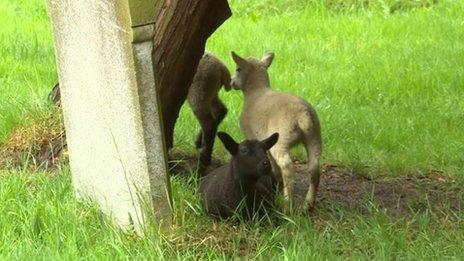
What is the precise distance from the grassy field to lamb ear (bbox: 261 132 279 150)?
1.63 ft

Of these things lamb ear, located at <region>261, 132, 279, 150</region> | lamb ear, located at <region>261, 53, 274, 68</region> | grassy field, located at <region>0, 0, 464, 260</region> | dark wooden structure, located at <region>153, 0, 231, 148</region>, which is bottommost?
grassy field, located at <region>0, 0, 464, 260</region>

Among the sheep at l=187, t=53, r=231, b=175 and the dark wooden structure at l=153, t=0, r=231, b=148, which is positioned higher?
the dark wooden structure at l=153, t=0, r=231, b=148

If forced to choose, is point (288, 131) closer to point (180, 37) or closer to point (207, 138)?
point (180, 37)

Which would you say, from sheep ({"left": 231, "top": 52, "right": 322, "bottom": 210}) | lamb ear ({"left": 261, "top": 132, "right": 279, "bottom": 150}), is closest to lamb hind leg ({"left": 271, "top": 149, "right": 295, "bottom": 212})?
sheep ({"left": 231, "top": 52, "right": 322, "bottom": 210})

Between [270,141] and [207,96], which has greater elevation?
[270,141]

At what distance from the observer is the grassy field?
6.83 m

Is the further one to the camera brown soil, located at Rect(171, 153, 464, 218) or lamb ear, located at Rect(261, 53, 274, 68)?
→ lamb ear, located at Rect(261, 53, 274, 68)

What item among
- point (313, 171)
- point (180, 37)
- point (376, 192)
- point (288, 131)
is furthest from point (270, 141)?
point (376, 192)

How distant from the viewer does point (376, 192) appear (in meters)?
8.75

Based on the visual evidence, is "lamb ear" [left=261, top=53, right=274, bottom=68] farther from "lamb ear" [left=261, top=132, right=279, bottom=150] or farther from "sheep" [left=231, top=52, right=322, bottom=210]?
"lamb ear" [left=261, top=132, right=279, bottom=150]

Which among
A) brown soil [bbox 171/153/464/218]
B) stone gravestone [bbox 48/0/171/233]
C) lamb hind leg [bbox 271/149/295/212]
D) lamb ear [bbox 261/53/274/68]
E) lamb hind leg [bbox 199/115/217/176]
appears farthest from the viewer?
lamb hind leg [bbox 199/115/217/176]

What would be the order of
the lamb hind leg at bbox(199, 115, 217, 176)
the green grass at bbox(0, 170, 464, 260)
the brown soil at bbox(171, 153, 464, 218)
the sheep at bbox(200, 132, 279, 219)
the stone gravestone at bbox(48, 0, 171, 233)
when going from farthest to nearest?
the lamb hind leg at bbox(199, 115, 217, 176)
the brown soil at bbox(171, 153, 464, 218)
the sheep at bbox(200, 132, 279, 219)
the stone gravestone at bbox(48, 0, 171, 233)
the green grass at bbox(0, 170, 464, 260)

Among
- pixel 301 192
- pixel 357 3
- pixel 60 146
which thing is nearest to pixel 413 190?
pixel 301 192

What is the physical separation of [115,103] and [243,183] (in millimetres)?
1169
